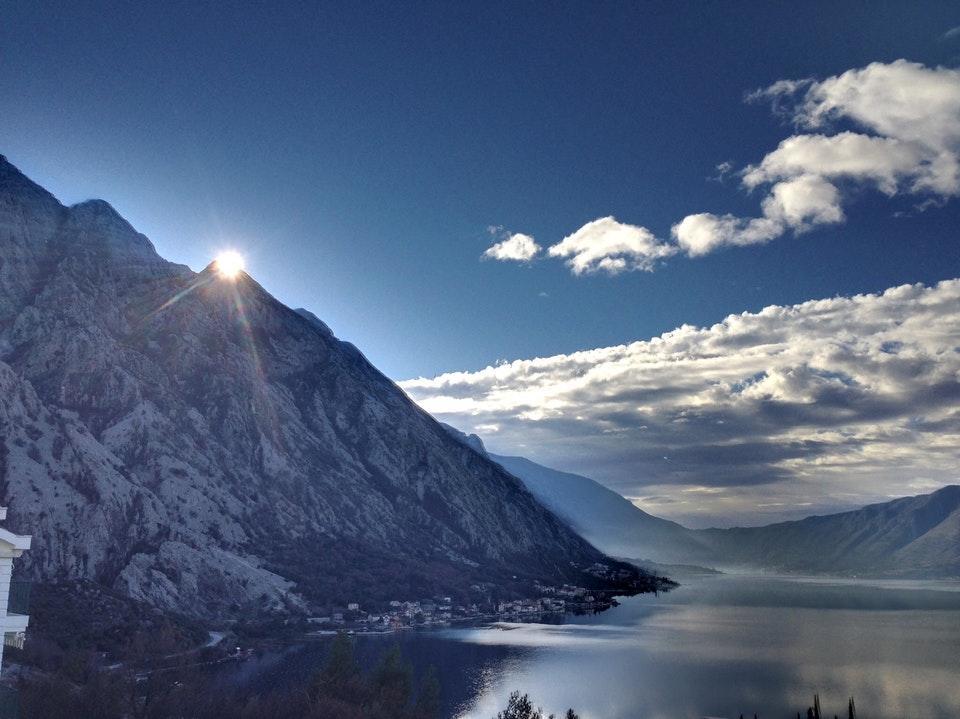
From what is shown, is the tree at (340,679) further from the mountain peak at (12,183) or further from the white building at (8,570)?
the mountain peak at (12,183)

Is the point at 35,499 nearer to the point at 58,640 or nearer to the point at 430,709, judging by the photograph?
the point at 58,640

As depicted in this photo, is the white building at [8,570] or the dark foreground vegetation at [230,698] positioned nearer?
the white building at [8,570]

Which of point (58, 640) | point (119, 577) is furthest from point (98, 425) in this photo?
point (58, 640)

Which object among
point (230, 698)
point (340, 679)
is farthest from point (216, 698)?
point (340, 679)

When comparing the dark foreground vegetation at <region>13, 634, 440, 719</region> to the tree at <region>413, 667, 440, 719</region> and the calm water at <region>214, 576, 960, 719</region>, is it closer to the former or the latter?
the tree at <region>413, 667, 440, 719</region>

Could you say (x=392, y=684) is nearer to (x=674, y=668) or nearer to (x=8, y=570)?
(x=8, y=570)

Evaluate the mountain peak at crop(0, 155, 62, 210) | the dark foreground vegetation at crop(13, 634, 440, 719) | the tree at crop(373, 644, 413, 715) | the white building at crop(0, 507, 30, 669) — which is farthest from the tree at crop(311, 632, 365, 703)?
the mountain peak at crop(0, 155, 62, 210)

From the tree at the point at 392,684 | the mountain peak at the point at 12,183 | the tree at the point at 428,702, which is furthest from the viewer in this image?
the mountain peak at the point at 12,183

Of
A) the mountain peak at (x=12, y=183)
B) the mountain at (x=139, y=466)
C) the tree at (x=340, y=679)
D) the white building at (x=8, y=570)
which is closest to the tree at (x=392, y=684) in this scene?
the tree at (x=340, y=679)
